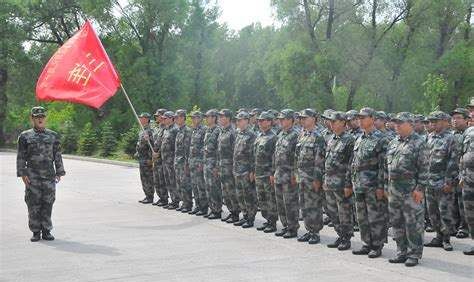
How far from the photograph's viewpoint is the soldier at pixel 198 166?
→ 11.4 meters

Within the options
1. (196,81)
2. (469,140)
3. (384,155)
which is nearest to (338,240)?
(384,155)

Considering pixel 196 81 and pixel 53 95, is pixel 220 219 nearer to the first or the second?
pixel 53 95

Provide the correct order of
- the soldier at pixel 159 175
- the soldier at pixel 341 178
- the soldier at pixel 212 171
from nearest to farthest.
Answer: the soldier at pixel 341 178 < the soldier at pixel 212 171 < the soldier at pixel 159 175

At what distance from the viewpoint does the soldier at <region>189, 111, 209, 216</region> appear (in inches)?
448

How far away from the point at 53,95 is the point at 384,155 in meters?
5.70

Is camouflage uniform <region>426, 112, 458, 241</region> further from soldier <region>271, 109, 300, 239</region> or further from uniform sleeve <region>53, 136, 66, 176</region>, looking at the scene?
uniform sleeve <region>53, 136, 66, 176</region>

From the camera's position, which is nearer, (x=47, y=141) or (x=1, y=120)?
(x=47, y=141)

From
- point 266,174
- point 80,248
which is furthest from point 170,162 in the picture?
point 80,248

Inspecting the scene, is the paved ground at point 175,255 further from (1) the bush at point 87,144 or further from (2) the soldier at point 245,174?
(1) the bush at point 87,144

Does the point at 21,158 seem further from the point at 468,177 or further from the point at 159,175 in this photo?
the point at 468,177

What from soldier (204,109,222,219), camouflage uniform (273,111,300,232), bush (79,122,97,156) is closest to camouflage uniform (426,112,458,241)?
camouflage uniform (273,111,300,232)

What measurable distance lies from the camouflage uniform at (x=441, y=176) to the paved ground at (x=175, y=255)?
440 millimetres

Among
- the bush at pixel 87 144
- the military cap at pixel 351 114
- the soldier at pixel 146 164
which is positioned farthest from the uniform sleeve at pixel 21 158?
the bush at pixel 87 144

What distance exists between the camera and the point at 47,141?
9148 millimetres
